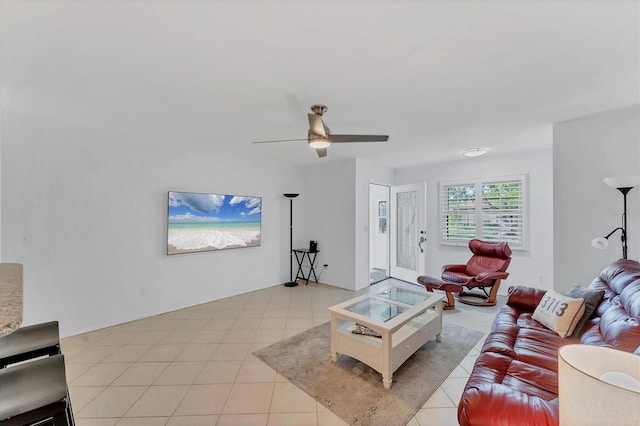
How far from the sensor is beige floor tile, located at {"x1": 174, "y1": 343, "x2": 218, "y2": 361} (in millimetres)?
2617

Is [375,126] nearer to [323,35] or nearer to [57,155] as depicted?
[323,35]

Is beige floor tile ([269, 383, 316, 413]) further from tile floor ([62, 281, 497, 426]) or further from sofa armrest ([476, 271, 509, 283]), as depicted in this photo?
sofa armrest ([476, 271, 509, 283])

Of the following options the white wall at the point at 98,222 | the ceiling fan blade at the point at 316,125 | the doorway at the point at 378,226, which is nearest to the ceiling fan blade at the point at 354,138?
the ceiling fan blade at the point at 316,125

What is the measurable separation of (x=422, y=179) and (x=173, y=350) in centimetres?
504

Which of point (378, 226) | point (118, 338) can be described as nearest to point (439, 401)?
point (118, 338)

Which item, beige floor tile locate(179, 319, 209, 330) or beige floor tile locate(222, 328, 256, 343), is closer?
beige floor tile locate(222, 328, 256, 343)

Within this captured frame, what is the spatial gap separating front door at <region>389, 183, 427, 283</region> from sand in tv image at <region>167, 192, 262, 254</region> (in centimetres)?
291

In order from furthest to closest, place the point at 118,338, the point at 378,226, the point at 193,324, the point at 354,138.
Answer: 1. the point at 378,226
2. the point at 193,324
3. the point at 118,338
4. the point at 354,138

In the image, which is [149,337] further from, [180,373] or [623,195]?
[623,195]

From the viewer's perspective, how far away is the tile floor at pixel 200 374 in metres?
1.87

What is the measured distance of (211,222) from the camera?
4270mm

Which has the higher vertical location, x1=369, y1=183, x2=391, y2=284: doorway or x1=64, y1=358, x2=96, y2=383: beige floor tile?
x1=369, y1=183, x2=391, y2=284: doorway

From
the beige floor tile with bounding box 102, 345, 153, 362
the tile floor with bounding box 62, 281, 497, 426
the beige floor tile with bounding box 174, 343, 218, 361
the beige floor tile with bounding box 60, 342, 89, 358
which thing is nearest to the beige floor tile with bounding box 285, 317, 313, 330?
the tile floor with bounding box 62, 281, 497, 426

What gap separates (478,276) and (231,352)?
3454 millimetres
